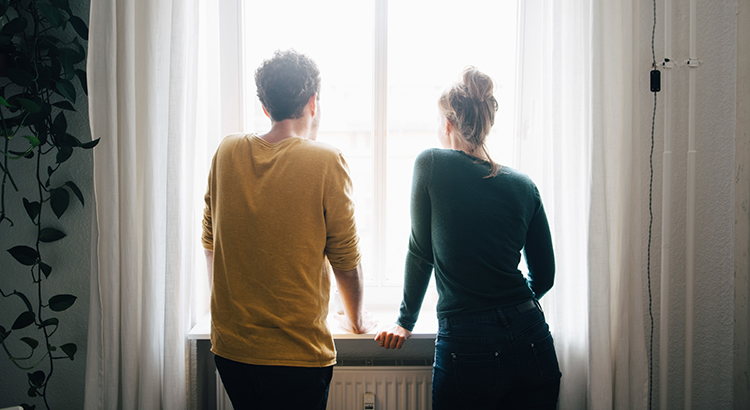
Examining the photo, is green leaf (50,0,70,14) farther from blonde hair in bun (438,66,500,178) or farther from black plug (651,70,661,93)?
black plug (651,70,661,93)

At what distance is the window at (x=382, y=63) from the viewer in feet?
5.76

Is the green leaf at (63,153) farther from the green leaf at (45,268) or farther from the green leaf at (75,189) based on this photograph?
the green leaf at (45,268)

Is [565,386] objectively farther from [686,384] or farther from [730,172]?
[730,172]

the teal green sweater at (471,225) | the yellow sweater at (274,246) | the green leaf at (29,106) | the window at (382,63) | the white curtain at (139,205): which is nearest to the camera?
the yellow sweater at (274,246)

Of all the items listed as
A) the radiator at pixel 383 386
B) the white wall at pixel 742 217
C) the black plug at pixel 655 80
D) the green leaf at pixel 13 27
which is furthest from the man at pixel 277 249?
the white wall at pixel 742 217

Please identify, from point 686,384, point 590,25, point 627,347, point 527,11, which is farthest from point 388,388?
point 527,11

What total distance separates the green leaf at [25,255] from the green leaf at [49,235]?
51mm

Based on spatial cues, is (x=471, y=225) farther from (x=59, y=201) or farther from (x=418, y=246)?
(x=59, y=201)

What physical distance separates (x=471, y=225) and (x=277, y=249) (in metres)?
0.52

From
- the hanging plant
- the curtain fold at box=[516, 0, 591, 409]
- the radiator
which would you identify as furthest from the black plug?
the hanging plant

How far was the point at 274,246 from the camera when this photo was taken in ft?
3.29

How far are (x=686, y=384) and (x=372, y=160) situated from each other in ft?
4.62

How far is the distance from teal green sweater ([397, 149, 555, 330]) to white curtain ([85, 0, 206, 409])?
2.82 ft

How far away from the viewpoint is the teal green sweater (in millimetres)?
Answer: 1114
